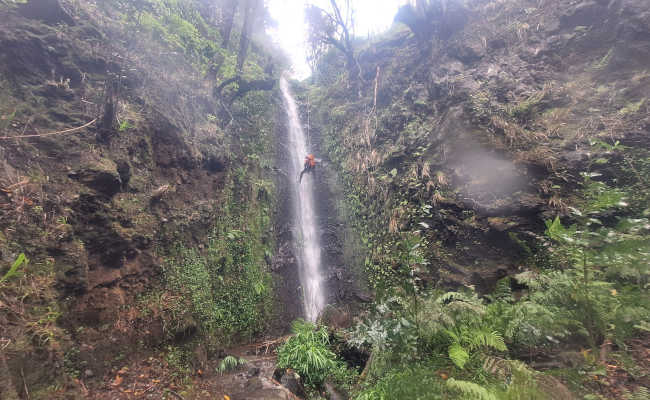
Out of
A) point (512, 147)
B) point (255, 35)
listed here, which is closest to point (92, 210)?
point (512, 147)

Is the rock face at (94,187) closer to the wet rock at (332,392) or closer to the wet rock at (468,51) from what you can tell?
the wet rock at (332,392)

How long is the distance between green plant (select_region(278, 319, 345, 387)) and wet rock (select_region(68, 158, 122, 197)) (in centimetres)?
459

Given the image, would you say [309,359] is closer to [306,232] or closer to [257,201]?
[257,201]

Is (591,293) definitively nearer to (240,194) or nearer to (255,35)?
(240,194)

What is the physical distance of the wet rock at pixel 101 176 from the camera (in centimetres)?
465

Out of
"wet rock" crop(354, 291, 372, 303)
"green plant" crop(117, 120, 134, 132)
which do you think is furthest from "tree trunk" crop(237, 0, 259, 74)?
"wet rock" crop(354, 291, 372, 303)

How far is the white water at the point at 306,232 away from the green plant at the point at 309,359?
3.19 m

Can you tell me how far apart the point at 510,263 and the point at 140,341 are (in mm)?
7163

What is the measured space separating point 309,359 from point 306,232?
6058 mm

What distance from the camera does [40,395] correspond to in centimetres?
293

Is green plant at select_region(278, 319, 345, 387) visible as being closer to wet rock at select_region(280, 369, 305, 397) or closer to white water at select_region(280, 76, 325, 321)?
wet rock at select_region(280, 369, 305, 397)

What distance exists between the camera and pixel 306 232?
10625 millimetres

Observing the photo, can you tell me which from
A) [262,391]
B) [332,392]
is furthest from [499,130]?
[262,391]

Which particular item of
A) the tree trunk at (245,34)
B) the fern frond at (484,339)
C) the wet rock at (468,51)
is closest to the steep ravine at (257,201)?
the wet rock at (468,51)
